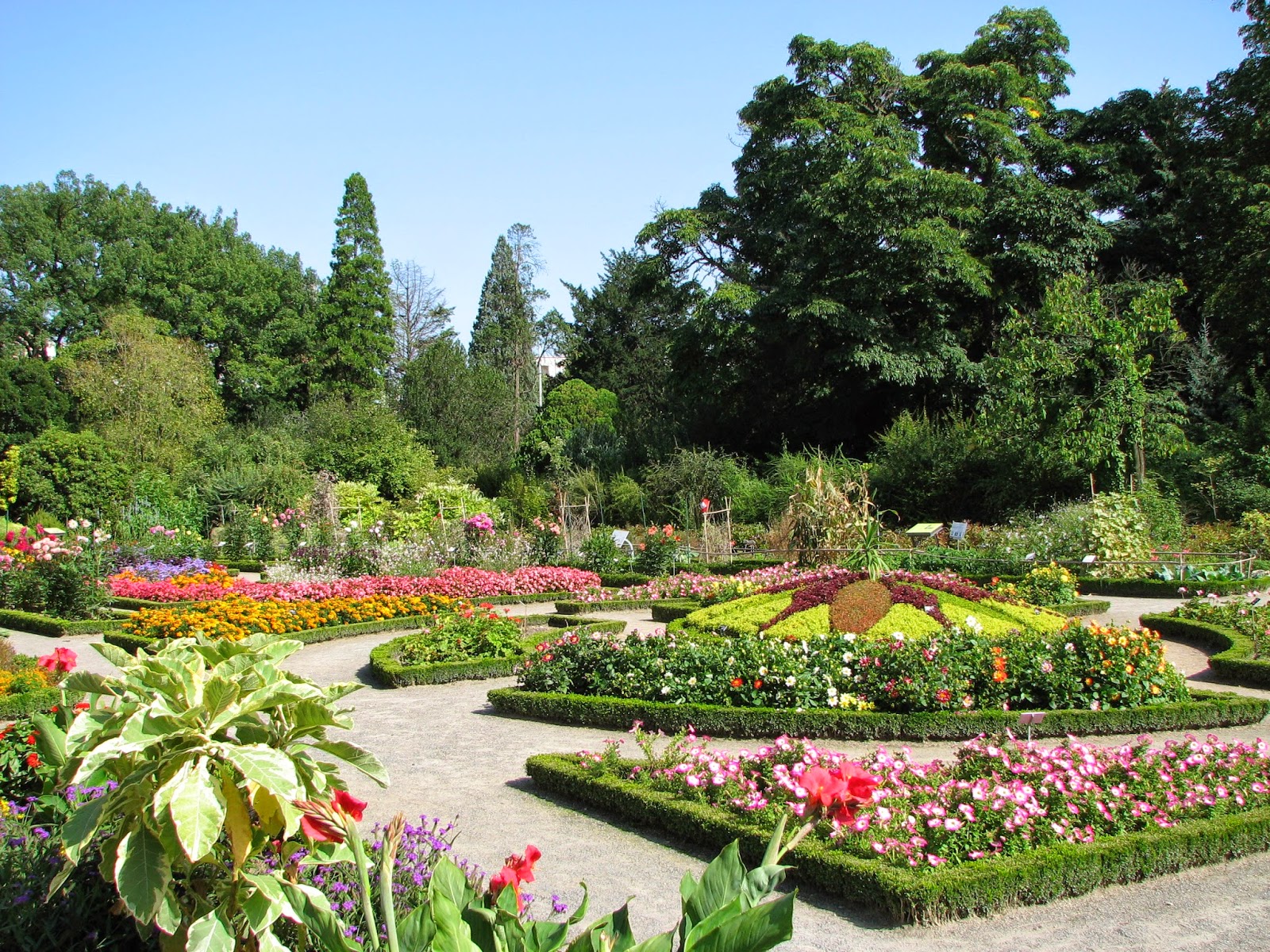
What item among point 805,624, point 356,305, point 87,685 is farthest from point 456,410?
point 87,685

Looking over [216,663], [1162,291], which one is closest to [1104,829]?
[216,663]

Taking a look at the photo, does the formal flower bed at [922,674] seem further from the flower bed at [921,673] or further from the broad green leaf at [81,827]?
the broad green leaf at [81,827]

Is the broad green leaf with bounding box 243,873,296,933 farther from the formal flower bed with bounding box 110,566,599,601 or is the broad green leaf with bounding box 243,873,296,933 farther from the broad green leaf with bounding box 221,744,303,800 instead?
the formal flower bed with bounding box 110,566,599,601

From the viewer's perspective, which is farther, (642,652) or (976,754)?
(642,652)

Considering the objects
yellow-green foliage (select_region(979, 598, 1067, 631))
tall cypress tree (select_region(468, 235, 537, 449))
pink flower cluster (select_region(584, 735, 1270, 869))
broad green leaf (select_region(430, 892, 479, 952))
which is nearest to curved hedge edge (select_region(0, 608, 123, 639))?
pink flower cluster (select_region(584, 735, 1270, 869))

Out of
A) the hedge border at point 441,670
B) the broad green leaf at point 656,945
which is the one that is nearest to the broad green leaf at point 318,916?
the broad green leaf at point 656,945

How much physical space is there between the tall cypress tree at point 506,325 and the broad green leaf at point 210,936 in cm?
3924

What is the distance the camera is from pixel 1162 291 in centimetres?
1781

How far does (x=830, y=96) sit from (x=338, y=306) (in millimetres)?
20075

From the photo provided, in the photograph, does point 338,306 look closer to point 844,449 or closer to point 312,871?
point 844,449

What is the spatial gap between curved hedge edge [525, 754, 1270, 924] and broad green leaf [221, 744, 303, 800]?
2465 millimetres

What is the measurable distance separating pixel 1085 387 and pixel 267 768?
18.4 metres

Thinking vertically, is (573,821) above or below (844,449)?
below

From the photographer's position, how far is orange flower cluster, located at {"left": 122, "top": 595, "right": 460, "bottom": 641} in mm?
9414
